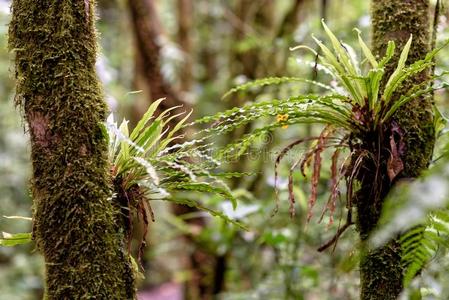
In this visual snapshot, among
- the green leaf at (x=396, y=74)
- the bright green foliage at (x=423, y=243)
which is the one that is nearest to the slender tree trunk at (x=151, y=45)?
the green leaf at (x=396, y=74)

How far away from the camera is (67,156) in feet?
5.71

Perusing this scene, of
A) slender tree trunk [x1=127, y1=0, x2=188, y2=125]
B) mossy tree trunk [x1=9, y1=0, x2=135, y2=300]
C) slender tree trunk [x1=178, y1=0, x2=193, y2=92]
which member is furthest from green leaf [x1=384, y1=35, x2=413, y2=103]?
slender tree trunk [x1=178, y1=0, x2=193, y2=92]

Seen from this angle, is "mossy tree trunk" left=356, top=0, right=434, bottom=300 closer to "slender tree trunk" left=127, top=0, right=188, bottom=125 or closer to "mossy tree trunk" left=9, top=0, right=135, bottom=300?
"mossy tree trunk" left=9, top=0, right=135, bottom=300

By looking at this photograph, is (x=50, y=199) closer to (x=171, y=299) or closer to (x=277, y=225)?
(x=277, y=225)

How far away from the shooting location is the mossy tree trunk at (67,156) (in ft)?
5.65

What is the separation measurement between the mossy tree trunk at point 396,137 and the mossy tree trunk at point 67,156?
Answer: 0.88 meters

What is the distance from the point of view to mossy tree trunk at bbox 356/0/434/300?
193 cm

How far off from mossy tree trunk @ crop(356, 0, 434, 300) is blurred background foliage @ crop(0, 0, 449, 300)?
0.30 feet

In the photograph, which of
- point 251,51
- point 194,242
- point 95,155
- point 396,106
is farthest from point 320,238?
point 251,51

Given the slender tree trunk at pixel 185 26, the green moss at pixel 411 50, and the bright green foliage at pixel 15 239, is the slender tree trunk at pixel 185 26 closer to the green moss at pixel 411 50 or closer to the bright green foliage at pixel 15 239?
the green moss at pixel 411 50

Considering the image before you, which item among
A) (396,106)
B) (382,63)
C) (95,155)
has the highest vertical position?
(382,63)

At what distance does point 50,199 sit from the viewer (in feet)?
5.74

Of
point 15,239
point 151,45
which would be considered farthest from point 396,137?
point 151,45

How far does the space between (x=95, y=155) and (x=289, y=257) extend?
2643mm
